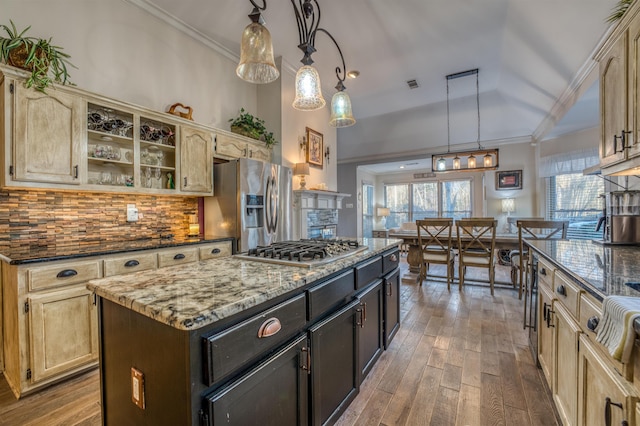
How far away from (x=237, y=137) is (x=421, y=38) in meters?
2.65

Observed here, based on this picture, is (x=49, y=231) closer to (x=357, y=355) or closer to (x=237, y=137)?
(x=237, y=137)

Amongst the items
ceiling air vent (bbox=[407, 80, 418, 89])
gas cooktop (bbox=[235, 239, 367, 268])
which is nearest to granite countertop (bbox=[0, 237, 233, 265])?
gas cooktop (bbox=[235, 239, 367, 268])

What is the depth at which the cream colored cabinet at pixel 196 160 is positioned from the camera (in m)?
3.03

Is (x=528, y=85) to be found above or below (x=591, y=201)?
above

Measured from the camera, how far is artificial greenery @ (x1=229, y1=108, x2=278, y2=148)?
372cm

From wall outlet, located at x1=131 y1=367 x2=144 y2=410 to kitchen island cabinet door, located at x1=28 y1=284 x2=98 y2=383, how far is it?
1.45 meters

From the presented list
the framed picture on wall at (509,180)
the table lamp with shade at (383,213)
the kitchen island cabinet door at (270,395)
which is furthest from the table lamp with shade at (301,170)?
the table lamp with shade at (383,213)

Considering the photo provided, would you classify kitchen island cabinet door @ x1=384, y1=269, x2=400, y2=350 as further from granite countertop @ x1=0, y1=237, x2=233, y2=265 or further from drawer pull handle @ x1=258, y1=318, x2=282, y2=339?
granite countertop @ x1=0, y1=237, x2=233, y2=265

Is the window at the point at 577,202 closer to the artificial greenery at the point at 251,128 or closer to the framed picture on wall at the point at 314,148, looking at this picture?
the framed picture on wall at the point at 314,148

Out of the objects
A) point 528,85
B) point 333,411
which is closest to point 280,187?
point 333,411

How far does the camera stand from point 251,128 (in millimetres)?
3779

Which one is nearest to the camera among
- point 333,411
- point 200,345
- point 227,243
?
point 200,345

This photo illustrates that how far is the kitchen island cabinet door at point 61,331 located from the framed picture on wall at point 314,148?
341cm

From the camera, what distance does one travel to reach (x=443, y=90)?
5.12 m
